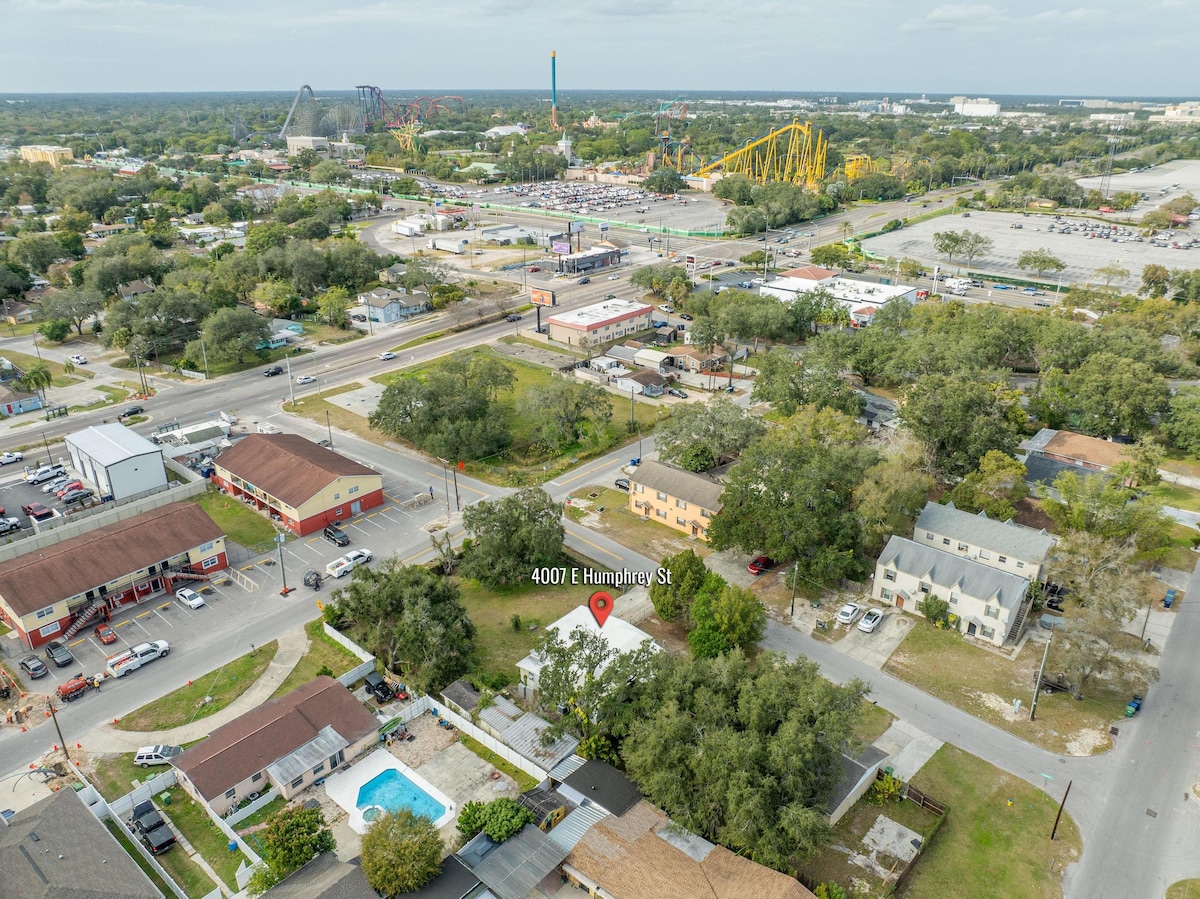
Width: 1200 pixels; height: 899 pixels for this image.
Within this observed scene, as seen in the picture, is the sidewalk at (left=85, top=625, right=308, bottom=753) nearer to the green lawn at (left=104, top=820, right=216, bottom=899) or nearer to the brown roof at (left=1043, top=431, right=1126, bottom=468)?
the green lawn at (left=104, top=820, right=216, bottom=899)

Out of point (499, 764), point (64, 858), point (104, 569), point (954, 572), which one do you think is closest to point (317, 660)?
point (499, 764)

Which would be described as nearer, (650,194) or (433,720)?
(433,720)

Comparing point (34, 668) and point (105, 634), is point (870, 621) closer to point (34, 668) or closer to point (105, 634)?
point (105, 634)

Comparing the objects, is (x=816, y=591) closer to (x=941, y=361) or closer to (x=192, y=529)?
(x=941, y=361)

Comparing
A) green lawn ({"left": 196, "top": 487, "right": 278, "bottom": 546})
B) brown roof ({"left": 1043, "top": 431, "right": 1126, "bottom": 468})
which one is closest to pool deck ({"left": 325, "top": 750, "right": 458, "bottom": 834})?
green lawn ({"left": 196, "top": 487, "right": 278, "bottom": 546})

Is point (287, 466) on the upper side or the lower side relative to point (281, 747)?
upper

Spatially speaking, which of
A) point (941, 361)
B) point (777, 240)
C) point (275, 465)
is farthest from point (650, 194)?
point (275, 465)
